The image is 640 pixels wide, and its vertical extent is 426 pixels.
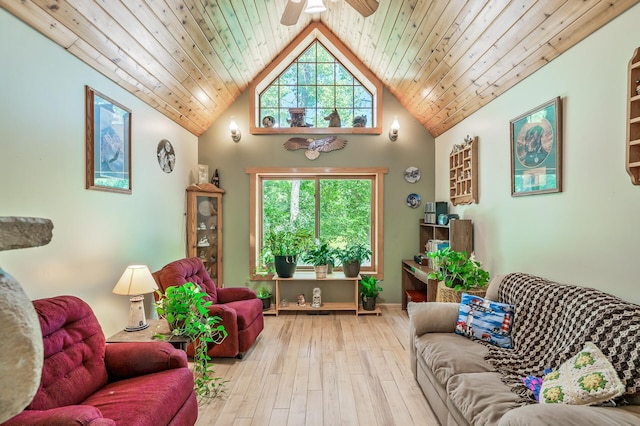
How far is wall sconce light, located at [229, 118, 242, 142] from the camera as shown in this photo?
508 centimetres

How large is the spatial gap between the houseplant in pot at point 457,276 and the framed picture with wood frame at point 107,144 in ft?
9.83

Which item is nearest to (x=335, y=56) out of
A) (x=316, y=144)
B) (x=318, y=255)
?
(x=316, y=144)

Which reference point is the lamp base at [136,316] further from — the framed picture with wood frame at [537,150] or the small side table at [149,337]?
the framed picture with wood frame at [537,150]

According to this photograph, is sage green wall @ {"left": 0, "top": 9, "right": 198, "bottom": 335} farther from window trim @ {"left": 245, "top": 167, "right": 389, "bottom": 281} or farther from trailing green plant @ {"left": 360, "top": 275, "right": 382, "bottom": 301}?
trailing green plant @ {"left": 360, "top": 275, "right": 382, "bottom": 301}

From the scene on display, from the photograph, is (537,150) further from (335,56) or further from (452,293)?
(335,56)

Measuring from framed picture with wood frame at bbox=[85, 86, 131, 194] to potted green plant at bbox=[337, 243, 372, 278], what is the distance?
2739 millimetres

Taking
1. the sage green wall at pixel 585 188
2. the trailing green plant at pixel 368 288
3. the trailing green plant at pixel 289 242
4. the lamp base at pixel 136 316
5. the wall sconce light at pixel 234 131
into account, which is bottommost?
the trailing green plant at pixel 368 288

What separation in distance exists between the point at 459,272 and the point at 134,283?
2.75 metres

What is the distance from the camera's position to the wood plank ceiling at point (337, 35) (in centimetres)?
231

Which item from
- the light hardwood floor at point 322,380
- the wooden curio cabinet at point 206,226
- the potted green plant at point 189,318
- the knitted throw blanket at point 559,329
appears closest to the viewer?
the knitted throw blanket at point 559,329

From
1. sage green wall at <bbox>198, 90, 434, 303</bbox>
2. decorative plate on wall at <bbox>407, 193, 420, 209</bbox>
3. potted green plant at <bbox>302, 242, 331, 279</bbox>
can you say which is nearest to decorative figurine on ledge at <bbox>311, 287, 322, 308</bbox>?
potted green plant at <bbox>302, 242, 331, 279</bbox>

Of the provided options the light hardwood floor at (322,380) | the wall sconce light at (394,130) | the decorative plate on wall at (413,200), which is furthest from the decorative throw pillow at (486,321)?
the wall sconce light at (394,130)

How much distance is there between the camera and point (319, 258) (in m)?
4.91

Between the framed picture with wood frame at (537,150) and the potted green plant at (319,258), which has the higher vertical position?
the framed picture with wood frame at (537,150)
